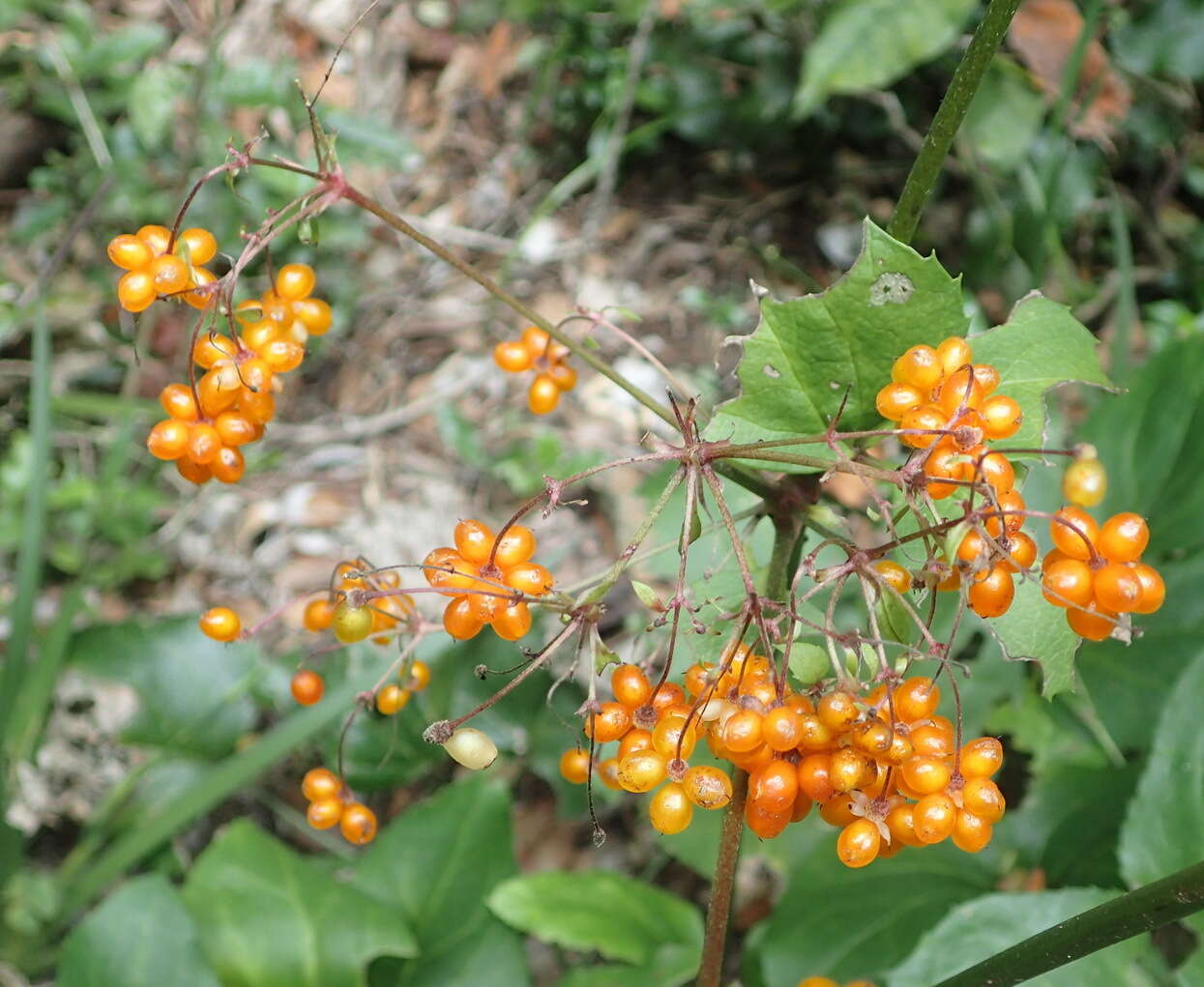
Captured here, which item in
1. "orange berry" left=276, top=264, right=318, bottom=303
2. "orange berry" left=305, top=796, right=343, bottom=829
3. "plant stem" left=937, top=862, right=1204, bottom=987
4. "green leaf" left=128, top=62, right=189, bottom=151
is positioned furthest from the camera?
"green leaf" left=128, top=62, right=189, bottom=151

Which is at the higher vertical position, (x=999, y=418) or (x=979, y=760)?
(x=999, y=418)

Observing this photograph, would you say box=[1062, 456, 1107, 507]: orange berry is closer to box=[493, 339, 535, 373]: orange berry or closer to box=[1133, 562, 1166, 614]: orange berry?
box=[1133, 562, 1166, 614]: orange berry

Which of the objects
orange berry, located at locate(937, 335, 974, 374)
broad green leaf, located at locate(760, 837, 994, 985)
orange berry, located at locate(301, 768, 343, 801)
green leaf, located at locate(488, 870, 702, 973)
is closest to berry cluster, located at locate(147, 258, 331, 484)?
orange berry, located at locate(301, 768, 343, 801)

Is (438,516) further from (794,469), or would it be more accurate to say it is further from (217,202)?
(794,469)

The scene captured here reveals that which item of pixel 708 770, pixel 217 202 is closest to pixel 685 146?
pixel 217 202

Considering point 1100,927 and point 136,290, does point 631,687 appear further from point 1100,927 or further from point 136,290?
point 136,290

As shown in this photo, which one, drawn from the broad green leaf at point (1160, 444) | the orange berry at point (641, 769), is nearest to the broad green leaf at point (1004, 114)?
the broad green leaf at point (1160, 444)

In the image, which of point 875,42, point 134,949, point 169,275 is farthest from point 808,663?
point 875,42

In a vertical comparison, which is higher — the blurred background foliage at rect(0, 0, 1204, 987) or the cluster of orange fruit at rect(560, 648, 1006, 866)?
the cluster of orange fruit at rect(560, 648, 1006, 866)
